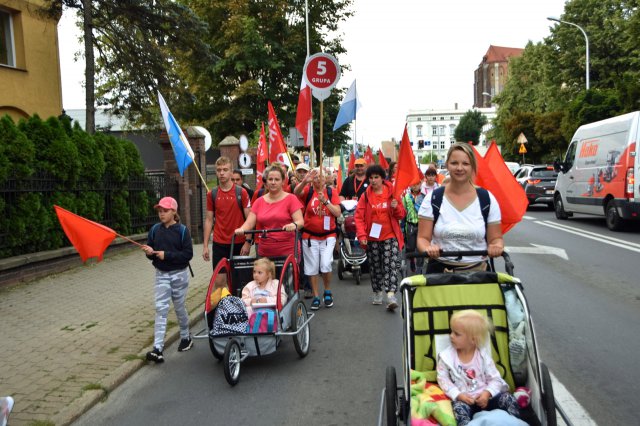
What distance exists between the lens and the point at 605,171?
1573 centimetres

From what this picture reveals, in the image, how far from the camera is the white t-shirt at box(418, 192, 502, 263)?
4.06m

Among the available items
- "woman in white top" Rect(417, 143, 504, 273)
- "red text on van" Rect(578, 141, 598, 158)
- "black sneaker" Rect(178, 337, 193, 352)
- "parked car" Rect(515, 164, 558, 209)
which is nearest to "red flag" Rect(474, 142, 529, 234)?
"woman in white top" Rect(417, 143, 504, 273)

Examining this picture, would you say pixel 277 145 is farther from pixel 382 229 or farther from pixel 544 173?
pixel 544 173

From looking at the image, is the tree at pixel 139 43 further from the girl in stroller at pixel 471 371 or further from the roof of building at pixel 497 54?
the roof of building at pixel 497 54

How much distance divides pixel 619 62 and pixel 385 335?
3904 cm

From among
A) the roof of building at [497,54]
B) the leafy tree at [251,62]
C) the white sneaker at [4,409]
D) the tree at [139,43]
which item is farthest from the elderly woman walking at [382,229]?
the roof of building at [497,54]

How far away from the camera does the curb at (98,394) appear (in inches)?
172

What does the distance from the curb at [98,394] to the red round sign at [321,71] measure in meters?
5.27

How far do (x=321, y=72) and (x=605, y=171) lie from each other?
9508 millimetres

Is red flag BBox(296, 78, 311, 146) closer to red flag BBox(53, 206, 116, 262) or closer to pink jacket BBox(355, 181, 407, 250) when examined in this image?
pink jacket BBox(355, 181, 407, 250)

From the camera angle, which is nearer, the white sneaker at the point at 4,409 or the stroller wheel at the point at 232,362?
the white sneaker at the point at 4,409

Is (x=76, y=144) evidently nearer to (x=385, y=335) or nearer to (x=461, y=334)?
(x=385, y=335)


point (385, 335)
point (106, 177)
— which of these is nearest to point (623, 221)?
point (385, 335)

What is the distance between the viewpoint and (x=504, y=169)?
550 centimetres
